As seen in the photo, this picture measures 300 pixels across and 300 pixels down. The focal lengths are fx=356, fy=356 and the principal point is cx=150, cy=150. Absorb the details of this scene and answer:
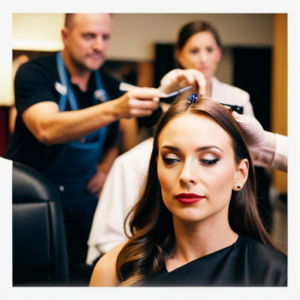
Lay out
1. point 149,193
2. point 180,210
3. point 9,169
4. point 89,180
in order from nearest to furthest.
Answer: point 180,210 → point 149,193 → point 9,169 → point 89,180

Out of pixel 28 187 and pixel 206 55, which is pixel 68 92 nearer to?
pixel 28 187

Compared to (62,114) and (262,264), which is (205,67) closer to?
(62,114)

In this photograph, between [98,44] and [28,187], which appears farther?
[98,44]

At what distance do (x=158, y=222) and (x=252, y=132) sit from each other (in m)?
0.39

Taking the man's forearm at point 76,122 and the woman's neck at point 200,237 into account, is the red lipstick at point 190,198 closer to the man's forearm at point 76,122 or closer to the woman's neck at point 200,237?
the woman's neck at point 200,237

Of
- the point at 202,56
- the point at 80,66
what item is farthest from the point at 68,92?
the point at 202,56

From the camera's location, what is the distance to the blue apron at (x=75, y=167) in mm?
1338

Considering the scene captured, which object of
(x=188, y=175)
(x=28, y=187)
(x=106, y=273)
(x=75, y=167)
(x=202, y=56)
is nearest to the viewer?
(x=188, y=175)

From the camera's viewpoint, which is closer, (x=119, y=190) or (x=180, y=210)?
(x=180, y=210)

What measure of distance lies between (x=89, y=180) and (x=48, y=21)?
61 centimetres

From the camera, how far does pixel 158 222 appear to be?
3.47 feet

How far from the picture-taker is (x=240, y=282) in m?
0.98

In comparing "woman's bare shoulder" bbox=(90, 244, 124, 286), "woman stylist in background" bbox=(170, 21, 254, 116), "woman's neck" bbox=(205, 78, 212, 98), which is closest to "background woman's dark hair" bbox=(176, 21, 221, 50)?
"woman stylist in background" bbox=(170, 21, 254, 116)
